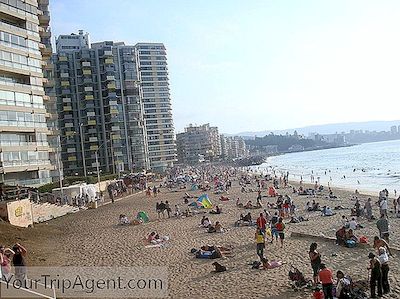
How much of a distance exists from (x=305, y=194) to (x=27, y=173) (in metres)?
26.5

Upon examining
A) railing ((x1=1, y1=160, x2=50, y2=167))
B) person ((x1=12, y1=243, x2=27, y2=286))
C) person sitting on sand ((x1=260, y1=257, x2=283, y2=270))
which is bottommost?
person sitting on sand ((x1=260, y1=257, x2=283, y2=270))

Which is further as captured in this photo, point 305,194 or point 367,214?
point 305,194

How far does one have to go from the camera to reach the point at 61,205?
1283 inches

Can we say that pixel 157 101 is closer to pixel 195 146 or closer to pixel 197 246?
pixel 195 146

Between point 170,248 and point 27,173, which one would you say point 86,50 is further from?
point 170,248

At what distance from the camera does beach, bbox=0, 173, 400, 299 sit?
12.8 meters

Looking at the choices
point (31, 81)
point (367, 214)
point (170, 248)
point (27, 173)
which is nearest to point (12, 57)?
point (31, 81)

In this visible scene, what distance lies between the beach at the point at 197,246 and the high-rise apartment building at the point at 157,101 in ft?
320

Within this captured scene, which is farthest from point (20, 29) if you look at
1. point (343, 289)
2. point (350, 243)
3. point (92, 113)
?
point (92, 113)

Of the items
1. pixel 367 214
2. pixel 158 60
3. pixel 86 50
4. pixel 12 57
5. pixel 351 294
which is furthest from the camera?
pixel 158 60

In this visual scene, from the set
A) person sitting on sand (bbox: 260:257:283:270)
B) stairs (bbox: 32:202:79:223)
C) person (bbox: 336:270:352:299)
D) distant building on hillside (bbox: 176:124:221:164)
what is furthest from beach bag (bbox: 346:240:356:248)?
distant building on hillside (bbox: 176:124:221:164)

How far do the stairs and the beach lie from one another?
82cm

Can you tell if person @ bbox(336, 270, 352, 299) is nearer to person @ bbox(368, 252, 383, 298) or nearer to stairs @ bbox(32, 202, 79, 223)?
person @ bbox(368, 252, 383, 298)

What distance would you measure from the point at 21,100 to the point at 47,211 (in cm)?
1469
